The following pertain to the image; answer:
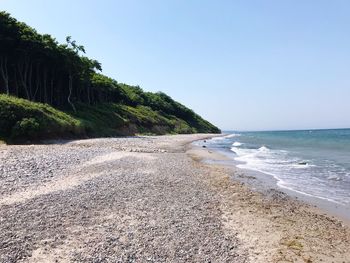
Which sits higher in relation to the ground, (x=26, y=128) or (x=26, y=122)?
(x=26, y=122)

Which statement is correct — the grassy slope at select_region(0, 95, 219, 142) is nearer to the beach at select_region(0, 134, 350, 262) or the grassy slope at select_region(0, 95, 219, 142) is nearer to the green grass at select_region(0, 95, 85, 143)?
the green grass at select_region(0, 95, 85, 143)

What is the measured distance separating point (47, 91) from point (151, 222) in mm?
56945

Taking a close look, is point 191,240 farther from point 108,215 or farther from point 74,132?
point 74,132

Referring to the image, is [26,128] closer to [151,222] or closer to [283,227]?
[151,222]

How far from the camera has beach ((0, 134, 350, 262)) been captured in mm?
8336

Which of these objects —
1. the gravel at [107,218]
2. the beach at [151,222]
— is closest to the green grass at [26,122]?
the gravel at [107,218]

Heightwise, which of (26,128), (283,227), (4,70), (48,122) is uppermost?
(4,70)

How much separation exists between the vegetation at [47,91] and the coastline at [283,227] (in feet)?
82.9

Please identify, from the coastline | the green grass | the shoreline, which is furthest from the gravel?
the green grass

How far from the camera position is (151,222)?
10.4m

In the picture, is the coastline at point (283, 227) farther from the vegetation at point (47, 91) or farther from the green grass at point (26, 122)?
the vegetation at point (47, 91)

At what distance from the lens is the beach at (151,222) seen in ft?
27.3

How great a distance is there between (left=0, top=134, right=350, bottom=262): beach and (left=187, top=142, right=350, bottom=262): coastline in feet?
0.11

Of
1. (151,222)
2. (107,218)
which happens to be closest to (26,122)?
(107,218)
